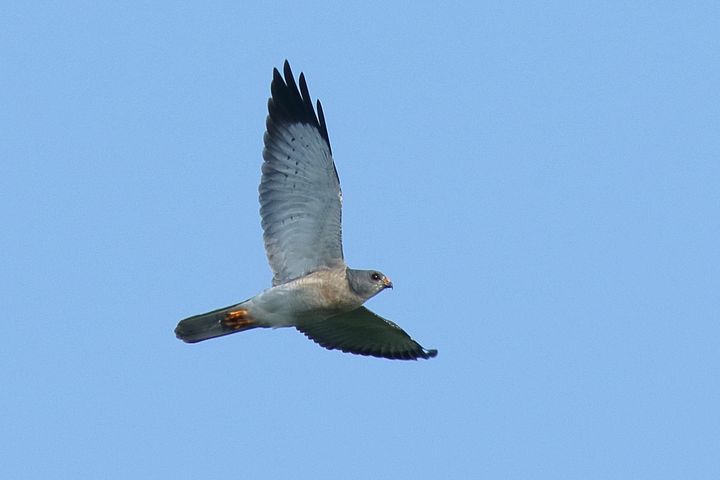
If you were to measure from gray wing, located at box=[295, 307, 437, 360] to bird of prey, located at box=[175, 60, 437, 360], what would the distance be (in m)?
0.96

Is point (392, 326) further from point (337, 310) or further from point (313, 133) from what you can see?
point (313, 133)

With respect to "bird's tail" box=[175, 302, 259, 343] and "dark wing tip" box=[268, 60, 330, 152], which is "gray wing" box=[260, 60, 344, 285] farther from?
"bird's tail" box=[175, 302, 259, 343]

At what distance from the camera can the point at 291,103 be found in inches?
645

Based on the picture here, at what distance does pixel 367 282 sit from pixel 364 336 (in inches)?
77.2

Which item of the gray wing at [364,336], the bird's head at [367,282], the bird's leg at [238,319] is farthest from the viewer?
the gray wing at [364,336]

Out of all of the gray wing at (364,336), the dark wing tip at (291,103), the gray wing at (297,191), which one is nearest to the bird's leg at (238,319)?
the gray wing at (297,191)

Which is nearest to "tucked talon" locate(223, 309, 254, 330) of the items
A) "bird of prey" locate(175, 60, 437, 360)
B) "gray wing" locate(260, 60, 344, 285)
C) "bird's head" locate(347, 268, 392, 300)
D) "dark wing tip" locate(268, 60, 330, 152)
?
"bird of prey" locate(175, 60, 437, 360)

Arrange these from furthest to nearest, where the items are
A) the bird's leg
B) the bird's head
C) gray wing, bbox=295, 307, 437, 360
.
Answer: gray wing, bbox=295, 307, 437, 360
the bird's leg
the bird's head

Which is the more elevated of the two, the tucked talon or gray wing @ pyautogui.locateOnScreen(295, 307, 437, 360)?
gray wing @ pyautogui.locateOnScreen(295, 307, 437, 360)

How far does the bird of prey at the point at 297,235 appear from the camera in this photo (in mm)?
16141

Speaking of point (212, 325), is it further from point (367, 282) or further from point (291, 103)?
point (291, 103)

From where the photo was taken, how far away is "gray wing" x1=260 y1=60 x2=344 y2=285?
53.0 ft

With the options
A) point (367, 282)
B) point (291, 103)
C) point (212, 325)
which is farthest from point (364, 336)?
point (291, 103)

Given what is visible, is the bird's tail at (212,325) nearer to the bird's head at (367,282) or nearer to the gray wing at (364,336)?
the gray wing at (364,336)
